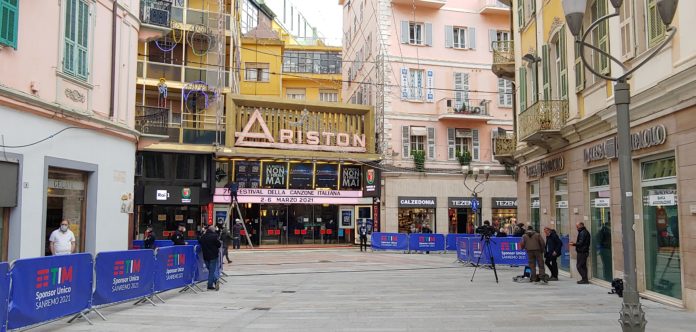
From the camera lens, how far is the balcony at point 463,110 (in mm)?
35562

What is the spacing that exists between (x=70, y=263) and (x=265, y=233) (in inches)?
1000

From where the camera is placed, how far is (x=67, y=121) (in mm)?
12938

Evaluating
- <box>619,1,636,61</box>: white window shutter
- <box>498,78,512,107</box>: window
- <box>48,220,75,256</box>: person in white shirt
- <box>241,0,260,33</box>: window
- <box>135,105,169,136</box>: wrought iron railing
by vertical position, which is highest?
<box>241,0,260,33</box>: window

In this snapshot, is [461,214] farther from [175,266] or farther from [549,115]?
[175,266]

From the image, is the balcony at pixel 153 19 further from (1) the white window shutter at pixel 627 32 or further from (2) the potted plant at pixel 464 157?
(2) the potted plant at pixel 464 157

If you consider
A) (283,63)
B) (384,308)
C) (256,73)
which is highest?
(283,63)

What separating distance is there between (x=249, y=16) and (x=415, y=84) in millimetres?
15245

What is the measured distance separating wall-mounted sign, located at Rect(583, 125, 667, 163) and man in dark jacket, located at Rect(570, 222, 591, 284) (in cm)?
181

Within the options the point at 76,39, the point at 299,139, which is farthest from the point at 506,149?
the point at 76,39

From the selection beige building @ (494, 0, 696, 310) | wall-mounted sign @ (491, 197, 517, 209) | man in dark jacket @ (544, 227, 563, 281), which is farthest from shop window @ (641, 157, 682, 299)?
wall-mounted sign @ (491, 197, 517, 209)

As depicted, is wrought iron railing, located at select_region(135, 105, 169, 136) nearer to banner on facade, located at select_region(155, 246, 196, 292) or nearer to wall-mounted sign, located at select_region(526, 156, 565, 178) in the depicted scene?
banner on facade, located at select_region(155, 246, 196, 292)

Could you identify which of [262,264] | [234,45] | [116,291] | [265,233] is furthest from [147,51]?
[116,291]

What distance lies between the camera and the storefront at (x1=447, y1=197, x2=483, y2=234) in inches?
1410

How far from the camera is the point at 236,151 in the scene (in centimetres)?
3225
